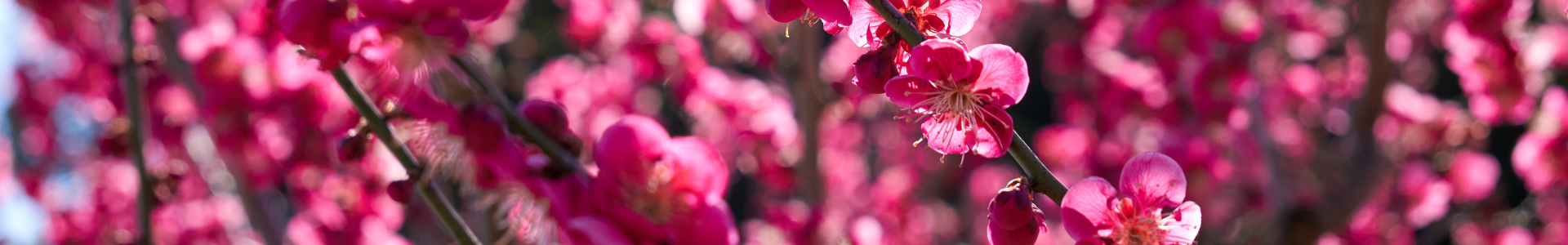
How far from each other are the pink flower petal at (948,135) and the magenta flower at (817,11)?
3.7 inches

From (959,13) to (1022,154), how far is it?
0.12m

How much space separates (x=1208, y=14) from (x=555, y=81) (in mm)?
1797

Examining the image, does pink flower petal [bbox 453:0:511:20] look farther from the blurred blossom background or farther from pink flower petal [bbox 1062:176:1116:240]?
pink flower petal [bbox 1062:176:1116:240]

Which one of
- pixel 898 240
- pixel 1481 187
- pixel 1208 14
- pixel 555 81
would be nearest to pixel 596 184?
pixel 1208 14

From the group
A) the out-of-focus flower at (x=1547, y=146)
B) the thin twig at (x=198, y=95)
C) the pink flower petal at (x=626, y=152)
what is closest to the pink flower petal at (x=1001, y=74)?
the pink flower petal at (x=626, y=152)

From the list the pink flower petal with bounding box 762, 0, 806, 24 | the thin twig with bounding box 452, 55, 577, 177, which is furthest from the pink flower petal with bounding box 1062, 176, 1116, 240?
the thin twig with bounding box 452, 55, 577, 177

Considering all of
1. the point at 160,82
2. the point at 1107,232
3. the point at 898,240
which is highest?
the point at 160,82

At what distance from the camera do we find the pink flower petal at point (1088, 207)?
520 mm

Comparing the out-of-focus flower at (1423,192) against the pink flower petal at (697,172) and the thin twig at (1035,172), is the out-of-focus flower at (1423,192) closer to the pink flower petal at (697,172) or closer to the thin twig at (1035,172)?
the thin twig at (1035,172)

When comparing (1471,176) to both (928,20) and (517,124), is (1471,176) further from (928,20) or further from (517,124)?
(517,124)

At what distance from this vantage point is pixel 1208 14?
1.81m

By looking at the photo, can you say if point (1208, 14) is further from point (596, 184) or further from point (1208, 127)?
point (596, 184)

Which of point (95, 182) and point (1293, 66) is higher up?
point (95, 182)

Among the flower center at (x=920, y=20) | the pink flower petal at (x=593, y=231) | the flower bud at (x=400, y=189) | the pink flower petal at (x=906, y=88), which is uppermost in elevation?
the flower bud at (x=400, y=189)
